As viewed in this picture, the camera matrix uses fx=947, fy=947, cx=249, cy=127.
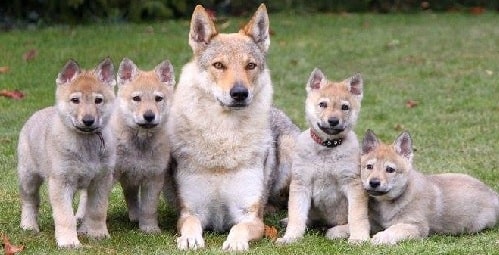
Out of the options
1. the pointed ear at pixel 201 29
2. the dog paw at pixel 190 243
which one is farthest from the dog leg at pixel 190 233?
the pointed ear at pixel 201 29

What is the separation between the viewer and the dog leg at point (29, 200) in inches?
279

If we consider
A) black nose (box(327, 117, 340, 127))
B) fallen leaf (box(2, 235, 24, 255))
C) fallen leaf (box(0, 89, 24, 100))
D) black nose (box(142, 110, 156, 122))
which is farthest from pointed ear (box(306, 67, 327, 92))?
fallen leaf (box(0, 89, 24, 100))

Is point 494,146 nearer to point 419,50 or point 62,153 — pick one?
point 62,153

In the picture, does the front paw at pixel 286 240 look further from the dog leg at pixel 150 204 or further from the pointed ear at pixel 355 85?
the pointed ear at pixel 355 85

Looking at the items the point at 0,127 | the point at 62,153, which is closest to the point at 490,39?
the point at 0,127

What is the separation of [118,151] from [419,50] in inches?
443

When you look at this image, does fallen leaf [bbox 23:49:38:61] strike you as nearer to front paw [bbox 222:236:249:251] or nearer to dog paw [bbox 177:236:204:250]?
dog paw [bbox 177:236:204:250]

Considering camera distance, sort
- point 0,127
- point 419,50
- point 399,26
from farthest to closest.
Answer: point 399,26
point 419,50
point 0,127

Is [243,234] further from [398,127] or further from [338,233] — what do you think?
[398,127]

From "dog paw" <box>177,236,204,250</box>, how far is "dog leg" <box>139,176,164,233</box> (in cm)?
50

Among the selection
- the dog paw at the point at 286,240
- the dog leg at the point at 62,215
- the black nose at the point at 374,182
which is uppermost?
the black nose at the point at 374,182

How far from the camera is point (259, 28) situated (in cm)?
742

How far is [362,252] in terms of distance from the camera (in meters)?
6.40

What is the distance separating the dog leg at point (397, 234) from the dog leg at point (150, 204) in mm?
1641
